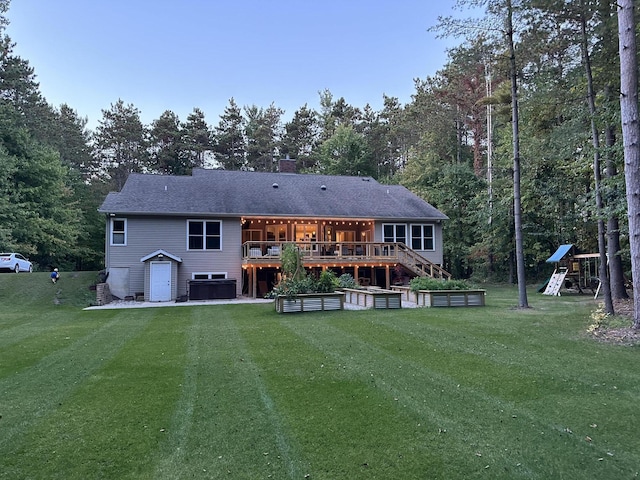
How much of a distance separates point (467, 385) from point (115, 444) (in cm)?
357

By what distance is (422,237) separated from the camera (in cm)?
2012

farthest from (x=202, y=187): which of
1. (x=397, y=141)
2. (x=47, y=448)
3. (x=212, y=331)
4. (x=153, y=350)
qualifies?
(x=397, y=141)

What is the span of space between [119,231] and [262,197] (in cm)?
627

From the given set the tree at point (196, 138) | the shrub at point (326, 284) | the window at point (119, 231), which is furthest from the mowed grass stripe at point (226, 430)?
the tree at point (196, 138)

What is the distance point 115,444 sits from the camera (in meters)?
3.25

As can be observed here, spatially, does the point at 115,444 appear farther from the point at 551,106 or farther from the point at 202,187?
the point at 202,187

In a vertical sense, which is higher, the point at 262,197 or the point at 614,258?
the point at 262,197

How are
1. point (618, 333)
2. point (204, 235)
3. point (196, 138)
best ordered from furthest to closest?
point (196, 138) < point (204, 235) < point (618, 333)

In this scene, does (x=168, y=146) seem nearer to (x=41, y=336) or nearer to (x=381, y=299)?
(x=381, y=299)

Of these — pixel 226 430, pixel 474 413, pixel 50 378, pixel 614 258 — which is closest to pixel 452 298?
pixel 614 258

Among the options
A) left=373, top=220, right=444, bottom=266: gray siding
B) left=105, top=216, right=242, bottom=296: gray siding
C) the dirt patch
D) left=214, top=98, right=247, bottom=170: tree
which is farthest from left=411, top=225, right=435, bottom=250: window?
left=214, top=98, right=247, bottom=170: tree

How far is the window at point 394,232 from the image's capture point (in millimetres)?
19688

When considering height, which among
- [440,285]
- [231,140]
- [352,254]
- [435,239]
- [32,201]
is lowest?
[440,285]

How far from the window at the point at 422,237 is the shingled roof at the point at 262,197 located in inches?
24.5
